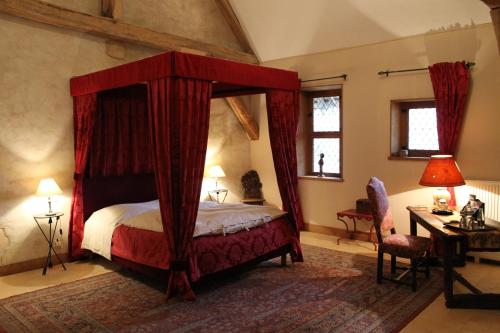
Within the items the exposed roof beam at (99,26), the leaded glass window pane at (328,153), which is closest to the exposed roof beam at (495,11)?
the leaded glass window pane at (328,153)

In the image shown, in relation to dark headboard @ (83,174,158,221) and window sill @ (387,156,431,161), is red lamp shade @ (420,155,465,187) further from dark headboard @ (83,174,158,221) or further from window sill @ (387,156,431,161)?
dark headboard @ (83,174,158,221)

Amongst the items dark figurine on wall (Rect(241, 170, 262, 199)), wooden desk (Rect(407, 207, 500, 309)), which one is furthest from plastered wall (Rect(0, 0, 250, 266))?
wooden desk (Rect(407, 207, 500, 309))

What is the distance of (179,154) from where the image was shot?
3.54 meters

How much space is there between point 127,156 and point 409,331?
153 inches

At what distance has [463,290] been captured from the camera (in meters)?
3.86

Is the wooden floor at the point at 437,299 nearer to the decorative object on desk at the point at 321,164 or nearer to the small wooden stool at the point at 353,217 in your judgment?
the small wooden stool at the point at 353,217

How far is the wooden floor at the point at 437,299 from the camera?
3164 millimetres

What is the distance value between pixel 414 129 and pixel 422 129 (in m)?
0.10

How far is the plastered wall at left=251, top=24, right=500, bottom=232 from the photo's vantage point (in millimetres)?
4723

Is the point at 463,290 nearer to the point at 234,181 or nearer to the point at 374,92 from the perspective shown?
the point at 374,92

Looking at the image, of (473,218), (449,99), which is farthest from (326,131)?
(473,218)

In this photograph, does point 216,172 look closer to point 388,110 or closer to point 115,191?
point 115,191

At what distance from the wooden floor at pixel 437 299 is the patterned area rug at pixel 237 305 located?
0.13 metres

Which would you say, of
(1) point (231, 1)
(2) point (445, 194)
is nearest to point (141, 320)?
(2) point (445, 194)
